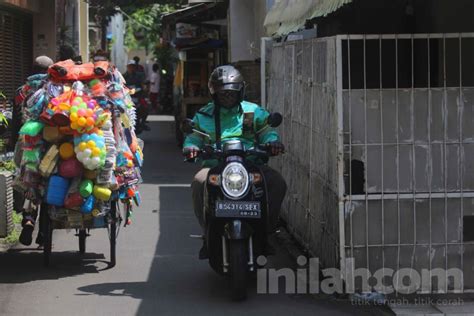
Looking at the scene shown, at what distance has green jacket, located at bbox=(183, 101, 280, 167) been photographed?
295 inches

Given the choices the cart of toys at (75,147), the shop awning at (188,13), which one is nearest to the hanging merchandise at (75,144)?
the cart of toys at (75,147)

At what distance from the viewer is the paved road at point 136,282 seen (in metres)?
6.75

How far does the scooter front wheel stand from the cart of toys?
1631 mm

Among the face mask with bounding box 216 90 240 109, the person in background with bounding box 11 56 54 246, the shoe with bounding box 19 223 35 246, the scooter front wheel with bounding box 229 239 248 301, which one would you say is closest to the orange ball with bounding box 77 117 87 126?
the person in background with bounding box 11 56 54 246

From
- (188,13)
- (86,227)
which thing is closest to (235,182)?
(86,227)

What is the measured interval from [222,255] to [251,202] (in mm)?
588

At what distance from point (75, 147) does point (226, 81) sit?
5.03 feet

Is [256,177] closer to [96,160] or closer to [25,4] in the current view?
[96,160]

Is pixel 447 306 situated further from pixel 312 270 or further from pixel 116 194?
pixel 116 194

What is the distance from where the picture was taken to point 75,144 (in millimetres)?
7691

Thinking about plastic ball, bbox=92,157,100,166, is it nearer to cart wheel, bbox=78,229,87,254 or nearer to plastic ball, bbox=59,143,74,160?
plastic ball, bbox=59,143,74,160

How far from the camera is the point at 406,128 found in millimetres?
6684

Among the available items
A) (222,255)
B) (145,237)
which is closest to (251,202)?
(222,255)

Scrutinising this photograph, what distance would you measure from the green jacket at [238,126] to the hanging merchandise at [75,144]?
917 mm
